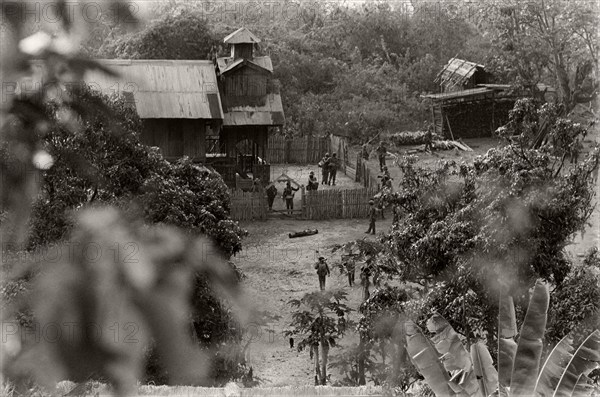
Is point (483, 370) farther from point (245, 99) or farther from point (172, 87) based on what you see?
point (245, 99)

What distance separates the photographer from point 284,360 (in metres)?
14.9

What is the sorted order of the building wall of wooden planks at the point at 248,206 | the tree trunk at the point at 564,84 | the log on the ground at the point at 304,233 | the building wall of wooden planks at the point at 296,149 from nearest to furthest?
1. the log on the ground at the point at 304,233
2. the building wall of wooden planks at the point at 248,206
3. the building wall of wooden planks at the point at 296,149
4. the tree trunk at the point at 564,84

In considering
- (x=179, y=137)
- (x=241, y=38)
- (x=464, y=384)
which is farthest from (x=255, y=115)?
(x=464, y=384)

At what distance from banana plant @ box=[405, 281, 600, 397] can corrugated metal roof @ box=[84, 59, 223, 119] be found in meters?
16.9

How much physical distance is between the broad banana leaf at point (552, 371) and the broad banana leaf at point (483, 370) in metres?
0.47

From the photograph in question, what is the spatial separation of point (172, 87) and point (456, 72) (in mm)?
16155

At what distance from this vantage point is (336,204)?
80.9ft

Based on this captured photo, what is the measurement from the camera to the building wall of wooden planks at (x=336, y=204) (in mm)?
24406

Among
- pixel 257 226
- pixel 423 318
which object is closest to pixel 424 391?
pixel 423 318

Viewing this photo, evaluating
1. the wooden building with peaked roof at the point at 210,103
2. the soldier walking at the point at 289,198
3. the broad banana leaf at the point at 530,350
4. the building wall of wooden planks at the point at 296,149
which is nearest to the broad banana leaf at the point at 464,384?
the broad banana leaf at the point at 530,350

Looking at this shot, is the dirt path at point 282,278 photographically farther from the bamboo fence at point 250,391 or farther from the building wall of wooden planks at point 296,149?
the building wall of wooden planks at point 296,149

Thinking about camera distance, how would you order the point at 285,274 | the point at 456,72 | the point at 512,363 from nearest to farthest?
the point at 512,363 < the point at 285,274 < the point at 456,72

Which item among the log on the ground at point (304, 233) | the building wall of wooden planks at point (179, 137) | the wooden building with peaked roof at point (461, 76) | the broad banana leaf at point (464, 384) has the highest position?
the wooden building with peaked roof at point (461, 76)

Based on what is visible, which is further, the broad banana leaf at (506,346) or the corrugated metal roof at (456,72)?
the corrugated metal roof at (456,72)
